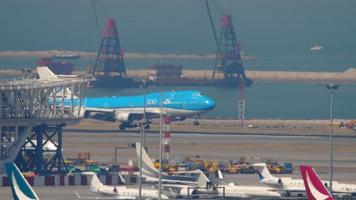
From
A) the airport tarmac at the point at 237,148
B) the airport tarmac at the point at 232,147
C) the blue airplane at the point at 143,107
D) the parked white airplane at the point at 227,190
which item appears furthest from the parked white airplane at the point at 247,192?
the blue airplane at the point at 143,107

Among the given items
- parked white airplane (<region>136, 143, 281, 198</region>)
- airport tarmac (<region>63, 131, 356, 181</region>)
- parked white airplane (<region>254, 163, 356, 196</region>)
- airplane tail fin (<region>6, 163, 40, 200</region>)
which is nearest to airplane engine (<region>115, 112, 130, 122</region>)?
airport tarmac (<region>63, 131, 356, 181</region>)

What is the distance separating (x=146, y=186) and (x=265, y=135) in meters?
51.2

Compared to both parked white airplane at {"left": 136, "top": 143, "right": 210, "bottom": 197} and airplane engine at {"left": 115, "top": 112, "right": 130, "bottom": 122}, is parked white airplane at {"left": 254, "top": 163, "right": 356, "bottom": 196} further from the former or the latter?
airplane engine at {"left": 115, "top": 112, "right": 130, "bottom": 122}

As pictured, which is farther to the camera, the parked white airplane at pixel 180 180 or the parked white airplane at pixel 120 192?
the parked white airplane at pixel 180 180

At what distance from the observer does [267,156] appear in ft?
410

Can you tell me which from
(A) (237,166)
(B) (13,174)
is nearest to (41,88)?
(A) (237,166)

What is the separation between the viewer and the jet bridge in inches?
4065

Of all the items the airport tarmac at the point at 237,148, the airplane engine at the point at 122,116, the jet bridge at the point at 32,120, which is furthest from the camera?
the airplane engine at the point at 122,116

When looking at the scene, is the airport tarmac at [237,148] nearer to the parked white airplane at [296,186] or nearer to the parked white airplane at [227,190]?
the parked white airplane at [296,186]

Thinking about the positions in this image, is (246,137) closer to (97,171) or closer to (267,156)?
(267,156)

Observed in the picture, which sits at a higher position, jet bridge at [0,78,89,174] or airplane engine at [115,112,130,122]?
airplane engine at [115,112,130,122]

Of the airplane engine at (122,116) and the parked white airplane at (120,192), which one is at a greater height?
the airplane engine at (122,116)

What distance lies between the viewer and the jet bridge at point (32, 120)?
10325cm

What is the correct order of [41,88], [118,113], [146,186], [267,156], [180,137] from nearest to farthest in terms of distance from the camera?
[146,186]
[41,88]
[267,156]
[180,137]
[118,113]
